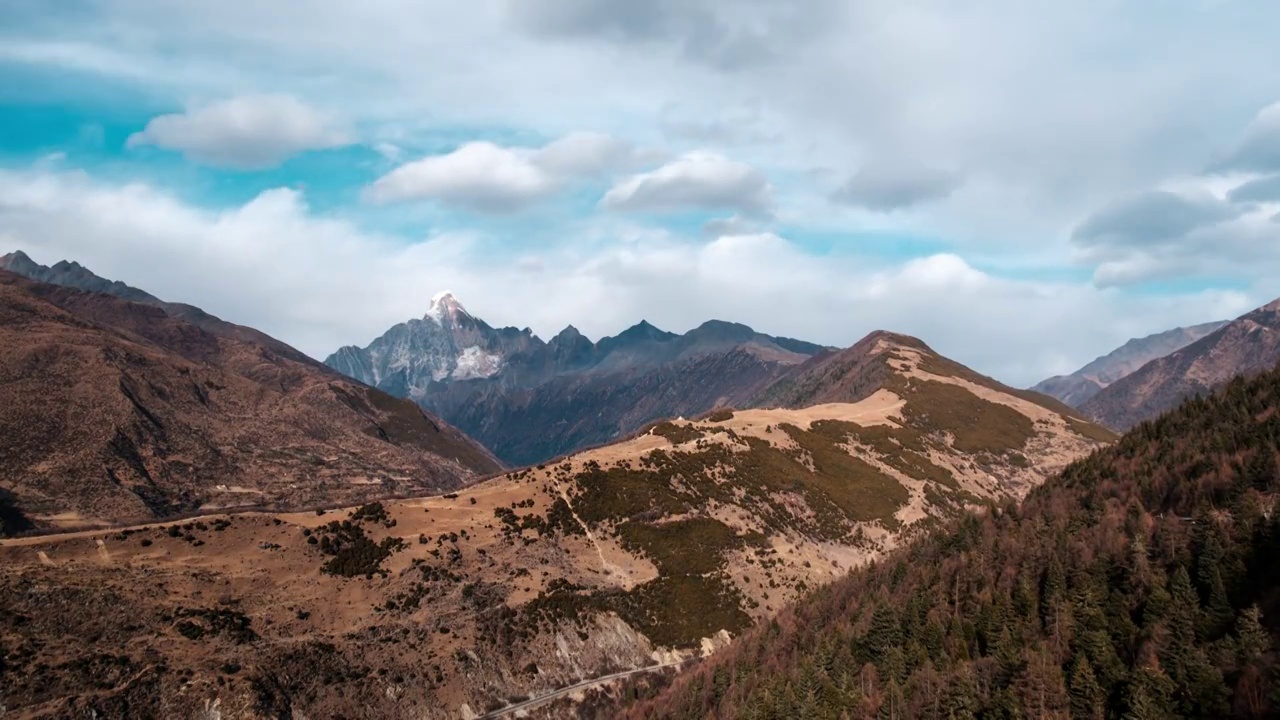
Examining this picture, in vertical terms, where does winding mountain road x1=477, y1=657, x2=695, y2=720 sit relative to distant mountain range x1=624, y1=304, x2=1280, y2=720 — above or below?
below

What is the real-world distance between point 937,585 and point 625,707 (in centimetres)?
4664

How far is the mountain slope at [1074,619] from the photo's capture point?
228ft

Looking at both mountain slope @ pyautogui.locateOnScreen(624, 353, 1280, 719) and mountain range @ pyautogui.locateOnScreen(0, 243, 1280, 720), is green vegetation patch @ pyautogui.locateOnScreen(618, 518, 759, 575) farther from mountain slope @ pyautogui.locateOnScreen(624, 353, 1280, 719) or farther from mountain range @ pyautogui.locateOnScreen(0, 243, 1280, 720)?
mountain slope @ pyautogui.locateOnScreen(624, 353, 1280, 719)

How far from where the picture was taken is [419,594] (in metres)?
110

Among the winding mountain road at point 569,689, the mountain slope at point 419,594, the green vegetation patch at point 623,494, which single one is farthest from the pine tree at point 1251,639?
the green vegetation patch at point 623,494

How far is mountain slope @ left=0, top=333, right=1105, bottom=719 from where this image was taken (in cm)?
8331

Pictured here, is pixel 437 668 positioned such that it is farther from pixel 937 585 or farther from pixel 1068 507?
pixel 1068 507

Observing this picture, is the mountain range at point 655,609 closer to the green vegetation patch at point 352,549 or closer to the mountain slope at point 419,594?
the mountain slope at point 419,594

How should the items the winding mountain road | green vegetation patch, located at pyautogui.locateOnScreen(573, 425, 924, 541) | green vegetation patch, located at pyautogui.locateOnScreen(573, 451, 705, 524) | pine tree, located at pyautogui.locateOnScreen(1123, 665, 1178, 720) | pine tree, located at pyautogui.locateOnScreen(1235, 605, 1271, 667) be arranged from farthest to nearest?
green vegetation patch, located at pyautogui.locateOnScreen(573, 425, 924, 541), green vegetation patch, located at pyautogui.locateOnScreen(573, 451, 705, 524), the winding mountain road, pine tree, located at pyautogui.locateOnScreen(1235, 605, 1271, 667), pine tree, located at pyautogui.locateOnScreen(1123, 665, 1178, 720)

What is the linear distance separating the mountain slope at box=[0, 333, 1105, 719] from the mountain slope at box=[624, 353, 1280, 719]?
63.2ft

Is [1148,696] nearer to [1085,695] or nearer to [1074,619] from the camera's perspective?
[1085,695]

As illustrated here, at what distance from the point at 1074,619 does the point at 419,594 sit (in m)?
86.3

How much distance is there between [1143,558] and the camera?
278 ft

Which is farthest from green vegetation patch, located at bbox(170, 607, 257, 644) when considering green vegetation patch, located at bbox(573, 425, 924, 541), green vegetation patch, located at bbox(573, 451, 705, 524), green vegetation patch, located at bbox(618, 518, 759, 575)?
green vegetation patch, located at bbox(618, 518, 759, 575)
